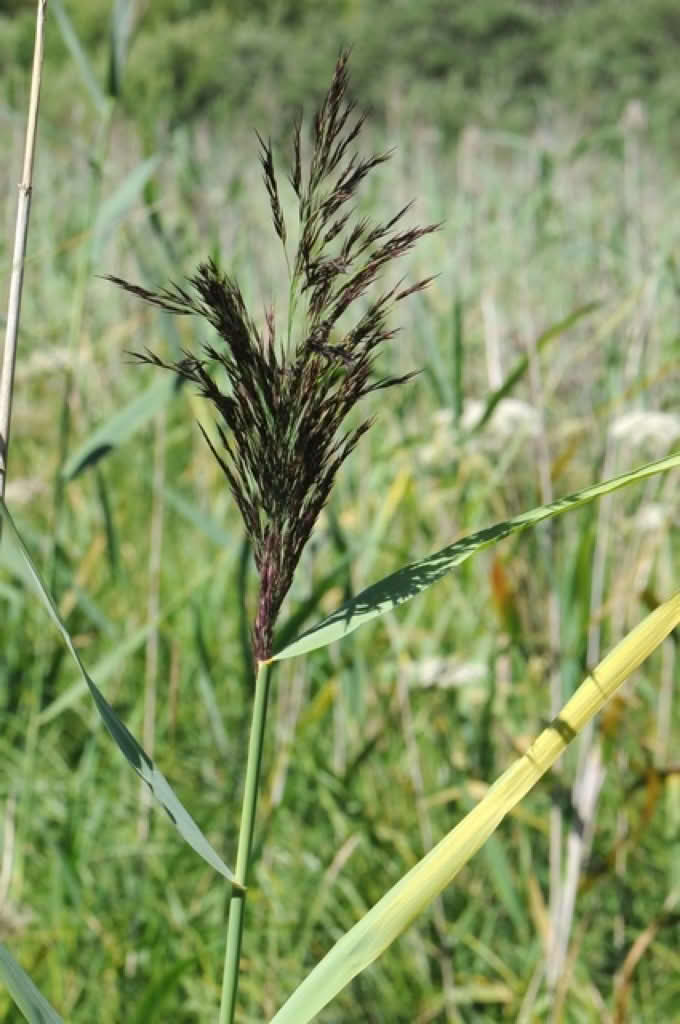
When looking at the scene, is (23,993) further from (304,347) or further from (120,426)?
(120,426)

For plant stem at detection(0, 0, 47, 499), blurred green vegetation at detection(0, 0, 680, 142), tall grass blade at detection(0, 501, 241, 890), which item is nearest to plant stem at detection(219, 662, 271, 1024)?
tall grass blade at detection(0, 501, 241, 890)

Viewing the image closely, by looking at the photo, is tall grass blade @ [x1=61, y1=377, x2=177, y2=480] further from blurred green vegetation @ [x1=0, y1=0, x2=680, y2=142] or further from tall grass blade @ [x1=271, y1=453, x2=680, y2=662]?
blurred green vegetation @ [x1=0, y1=0, x2=680, y2=142]

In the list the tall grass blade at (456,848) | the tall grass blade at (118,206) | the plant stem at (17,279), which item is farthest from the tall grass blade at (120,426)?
the tall grass blade at (456,848)

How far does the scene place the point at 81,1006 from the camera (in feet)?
4.23

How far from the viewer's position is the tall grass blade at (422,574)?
0.50 meters

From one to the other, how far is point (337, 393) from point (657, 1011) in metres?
1.16

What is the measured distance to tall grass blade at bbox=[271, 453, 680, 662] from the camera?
50cm

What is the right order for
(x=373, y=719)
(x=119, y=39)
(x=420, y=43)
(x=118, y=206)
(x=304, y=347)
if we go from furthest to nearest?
(x=420, y=43)
(x=373, y=719)
(x=118, y=206)
(x=119, y=39)
(x=304, y=347)

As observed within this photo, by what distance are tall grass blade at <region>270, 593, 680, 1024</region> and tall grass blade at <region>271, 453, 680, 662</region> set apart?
68 mm

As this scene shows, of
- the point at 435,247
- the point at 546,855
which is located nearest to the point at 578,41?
the point at 435,247

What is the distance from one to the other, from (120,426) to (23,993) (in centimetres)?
71

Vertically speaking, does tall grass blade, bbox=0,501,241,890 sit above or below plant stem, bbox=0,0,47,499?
below

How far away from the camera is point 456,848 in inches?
19.6

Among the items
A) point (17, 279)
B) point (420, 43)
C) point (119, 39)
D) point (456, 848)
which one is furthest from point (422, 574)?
point (420, 43)
